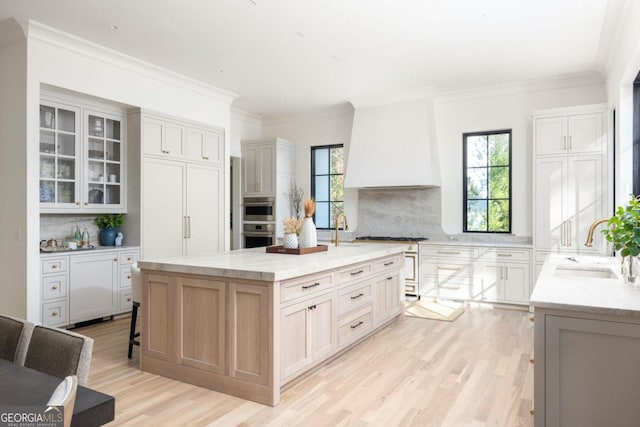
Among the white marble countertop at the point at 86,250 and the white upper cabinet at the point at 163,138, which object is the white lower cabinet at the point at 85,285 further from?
the white upper cabinet at the point at 163,138

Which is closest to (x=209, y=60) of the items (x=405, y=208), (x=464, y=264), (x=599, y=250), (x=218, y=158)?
(x=218, y=158)

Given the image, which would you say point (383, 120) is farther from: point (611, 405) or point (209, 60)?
point (611, 405)

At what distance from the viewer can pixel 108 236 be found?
5.12 meters

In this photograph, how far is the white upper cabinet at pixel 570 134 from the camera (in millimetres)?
5098

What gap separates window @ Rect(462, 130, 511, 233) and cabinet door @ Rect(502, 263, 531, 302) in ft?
2.26

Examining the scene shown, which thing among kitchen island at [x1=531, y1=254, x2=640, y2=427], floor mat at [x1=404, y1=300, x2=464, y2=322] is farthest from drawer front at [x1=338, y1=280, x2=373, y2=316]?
kitchen island at [x1=531, y1=254, x2=640, y2=427]

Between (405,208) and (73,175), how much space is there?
4540 millimetres

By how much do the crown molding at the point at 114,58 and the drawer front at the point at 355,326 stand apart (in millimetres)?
3795

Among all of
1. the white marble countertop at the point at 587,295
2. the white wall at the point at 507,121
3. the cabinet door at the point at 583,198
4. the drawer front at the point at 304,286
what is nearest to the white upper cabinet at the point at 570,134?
the cabinet door at the point at 583,198

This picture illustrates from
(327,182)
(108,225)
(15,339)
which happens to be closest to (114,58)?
(108,225)

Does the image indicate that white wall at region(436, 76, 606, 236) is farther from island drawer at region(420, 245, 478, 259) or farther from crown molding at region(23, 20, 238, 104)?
crown molding at region(23, 20, 238, 104)

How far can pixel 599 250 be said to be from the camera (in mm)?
5059

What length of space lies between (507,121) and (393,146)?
160cm

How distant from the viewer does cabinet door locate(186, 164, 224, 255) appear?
19.0ft
